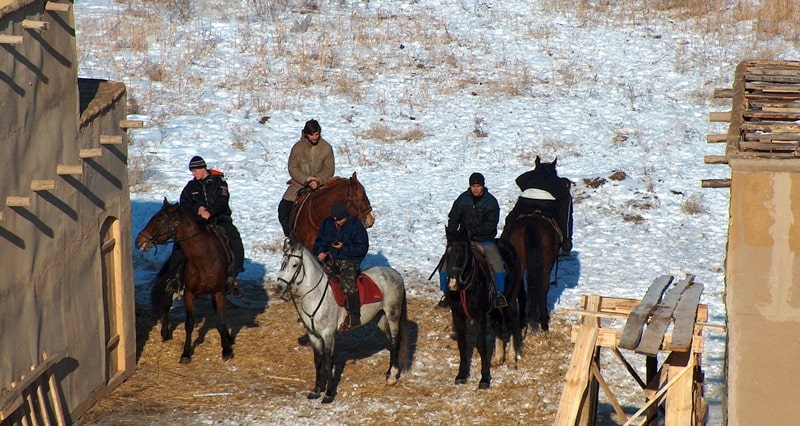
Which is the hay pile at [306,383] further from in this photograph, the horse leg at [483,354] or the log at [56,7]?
the log at [56,7]

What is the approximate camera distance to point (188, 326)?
14273 mm

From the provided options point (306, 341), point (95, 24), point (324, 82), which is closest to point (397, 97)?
point (324, 82)

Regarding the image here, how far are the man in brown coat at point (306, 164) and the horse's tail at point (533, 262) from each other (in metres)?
3.15

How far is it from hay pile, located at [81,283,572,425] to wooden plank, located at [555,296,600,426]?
3.52m

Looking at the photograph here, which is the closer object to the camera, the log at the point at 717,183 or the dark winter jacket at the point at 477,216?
the log at the point at 717,183

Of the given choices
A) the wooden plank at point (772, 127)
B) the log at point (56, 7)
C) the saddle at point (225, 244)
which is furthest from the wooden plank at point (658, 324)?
the log at point (56, 7)

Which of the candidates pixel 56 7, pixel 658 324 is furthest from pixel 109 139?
pixel 658 324

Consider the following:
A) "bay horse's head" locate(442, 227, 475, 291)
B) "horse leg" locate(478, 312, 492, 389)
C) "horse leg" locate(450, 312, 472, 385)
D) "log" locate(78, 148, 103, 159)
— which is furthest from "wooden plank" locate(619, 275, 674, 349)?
"log" locate(78, 148, 103, 159)

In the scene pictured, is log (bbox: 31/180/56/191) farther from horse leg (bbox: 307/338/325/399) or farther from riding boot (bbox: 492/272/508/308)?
riding boot (bbox: 492/272/508/308)

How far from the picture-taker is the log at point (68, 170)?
11.4 metres

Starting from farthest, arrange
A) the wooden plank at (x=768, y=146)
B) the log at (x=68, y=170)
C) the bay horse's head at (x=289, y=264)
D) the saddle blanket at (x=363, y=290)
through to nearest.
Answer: the saddle blanket at (x=363, y=290), the bay horse's head at (x=289, y=264), the log at (x=68, y=170), the wooden plank at (x=768, y=146)

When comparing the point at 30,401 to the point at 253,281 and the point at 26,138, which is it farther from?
the point at 253,281

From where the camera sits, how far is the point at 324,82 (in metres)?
25.2

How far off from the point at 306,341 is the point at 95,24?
14919 millimetres
